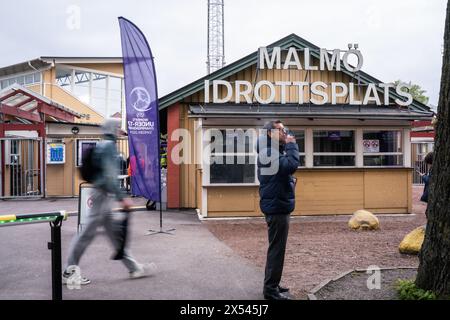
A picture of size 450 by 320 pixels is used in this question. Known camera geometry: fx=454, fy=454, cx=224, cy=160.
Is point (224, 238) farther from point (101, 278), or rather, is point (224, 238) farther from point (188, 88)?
point (188, 88)

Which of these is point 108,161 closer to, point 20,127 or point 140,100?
point 140,100

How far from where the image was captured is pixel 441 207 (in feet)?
15.2

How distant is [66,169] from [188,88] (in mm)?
6670

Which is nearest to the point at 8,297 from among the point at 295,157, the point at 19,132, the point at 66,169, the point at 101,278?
the point at 101,278

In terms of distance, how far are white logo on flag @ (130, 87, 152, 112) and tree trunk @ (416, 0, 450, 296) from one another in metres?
6.21

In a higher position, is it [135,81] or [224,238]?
[135,81]

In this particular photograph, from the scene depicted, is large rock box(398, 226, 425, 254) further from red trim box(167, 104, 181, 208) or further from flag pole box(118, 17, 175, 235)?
red trim box(167, 104, 181, 208)

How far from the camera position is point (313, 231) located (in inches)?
401

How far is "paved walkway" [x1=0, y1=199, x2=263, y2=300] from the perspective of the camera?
521cm

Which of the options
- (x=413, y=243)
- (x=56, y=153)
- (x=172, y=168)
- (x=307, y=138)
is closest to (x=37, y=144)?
(x=56, y=153)

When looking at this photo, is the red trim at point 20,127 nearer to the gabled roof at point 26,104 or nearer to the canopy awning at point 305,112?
the gabled roof at point 26,104

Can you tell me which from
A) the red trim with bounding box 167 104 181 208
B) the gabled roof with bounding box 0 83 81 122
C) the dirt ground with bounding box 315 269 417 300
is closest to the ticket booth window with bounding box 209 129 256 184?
the red trim with bounding box 167 104 181 208

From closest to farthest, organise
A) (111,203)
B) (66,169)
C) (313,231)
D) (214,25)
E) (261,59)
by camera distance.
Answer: (111,203), (313,231), (261,59), (66,169), (214,25)

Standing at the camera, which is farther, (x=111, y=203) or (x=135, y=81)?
(x=135, y=81)
